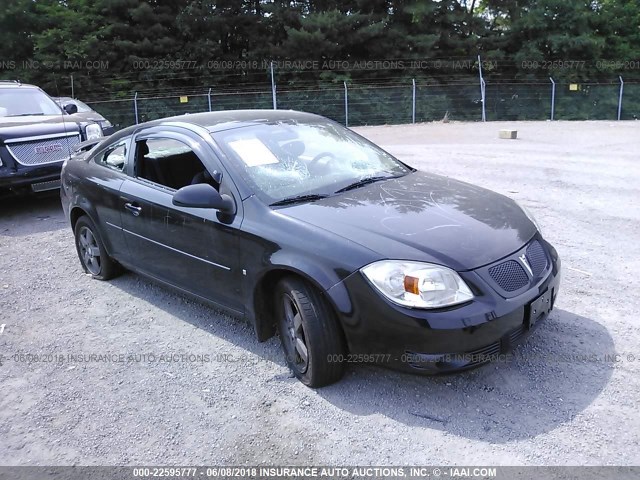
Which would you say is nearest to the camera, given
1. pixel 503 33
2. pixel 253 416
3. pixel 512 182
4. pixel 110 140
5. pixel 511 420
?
pixel 511 420

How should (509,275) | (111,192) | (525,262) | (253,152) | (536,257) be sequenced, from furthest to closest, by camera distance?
(111,192), (253,152), (536,257), (525,262), (509,275)

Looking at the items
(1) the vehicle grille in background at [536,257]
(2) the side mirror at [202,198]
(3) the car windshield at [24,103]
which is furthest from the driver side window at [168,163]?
(3) the car windshield at [24,103]

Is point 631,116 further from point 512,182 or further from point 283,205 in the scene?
point 283,205

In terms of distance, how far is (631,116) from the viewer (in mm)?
26516

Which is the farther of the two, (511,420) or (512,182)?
(512,182)

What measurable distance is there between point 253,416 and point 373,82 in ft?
86.7

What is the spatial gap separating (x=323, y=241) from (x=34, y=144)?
6054mm

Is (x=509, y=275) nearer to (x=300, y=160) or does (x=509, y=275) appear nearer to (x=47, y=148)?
(x=300, y=160)

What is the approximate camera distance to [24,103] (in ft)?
28.9

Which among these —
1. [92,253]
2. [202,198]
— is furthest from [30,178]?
[202,198]

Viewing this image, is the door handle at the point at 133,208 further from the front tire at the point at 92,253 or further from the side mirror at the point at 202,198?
the side mirror at the point at 202,198

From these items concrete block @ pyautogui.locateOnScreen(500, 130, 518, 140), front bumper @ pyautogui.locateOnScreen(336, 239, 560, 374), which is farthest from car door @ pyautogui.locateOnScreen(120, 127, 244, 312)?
concrete block @ pyautogui.locateOnScreen(500, 130, 518, 140)

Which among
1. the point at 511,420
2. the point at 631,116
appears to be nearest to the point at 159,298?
the point at 511,420

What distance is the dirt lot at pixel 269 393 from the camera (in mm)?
2838
